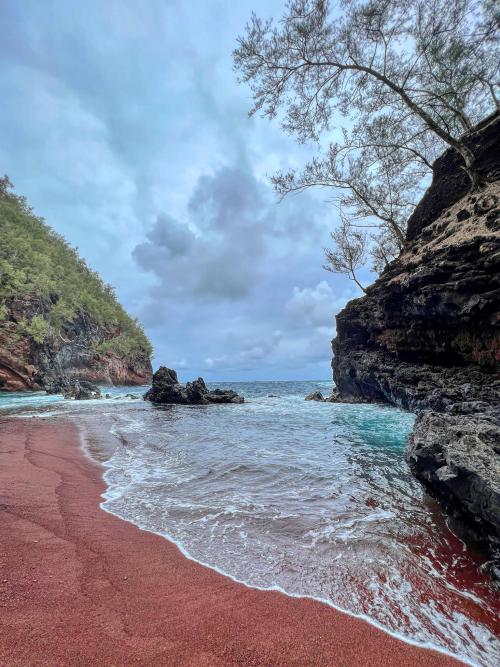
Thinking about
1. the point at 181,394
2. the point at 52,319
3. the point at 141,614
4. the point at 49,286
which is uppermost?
the point at 49,286

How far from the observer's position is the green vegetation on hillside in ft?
143

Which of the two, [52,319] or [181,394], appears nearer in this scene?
[181,394]

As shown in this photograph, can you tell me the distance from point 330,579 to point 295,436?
8979mm

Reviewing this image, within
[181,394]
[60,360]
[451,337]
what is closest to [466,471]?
[451,337]

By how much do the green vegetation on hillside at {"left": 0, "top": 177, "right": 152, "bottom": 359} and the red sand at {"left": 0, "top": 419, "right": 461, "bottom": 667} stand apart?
45.2 metres

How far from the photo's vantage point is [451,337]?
15.7 m

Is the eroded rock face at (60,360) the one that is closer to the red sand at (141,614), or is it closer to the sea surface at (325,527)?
the sea surface at (325,527)

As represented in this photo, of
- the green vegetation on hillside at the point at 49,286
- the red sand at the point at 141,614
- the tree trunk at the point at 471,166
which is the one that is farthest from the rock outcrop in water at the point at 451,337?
the green vegetation on hillside at the point at 49,286

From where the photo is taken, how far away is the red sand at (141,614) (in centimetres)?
219

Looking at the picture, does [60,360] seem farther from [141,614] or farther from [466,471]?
[466,471]

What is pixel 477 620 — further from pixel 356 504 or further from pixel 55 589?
pixel 55 589

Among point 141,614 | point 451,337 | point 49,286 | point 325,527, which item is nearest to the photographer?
point 141,614

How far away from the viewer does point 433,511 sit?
A: 5.25m

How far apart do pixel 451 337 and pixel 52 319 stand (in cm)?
5477
